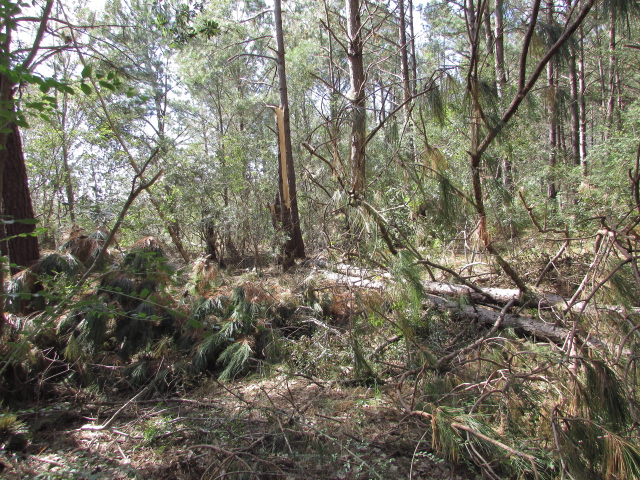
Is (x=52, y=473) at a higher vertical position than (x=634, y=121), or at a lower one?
lower

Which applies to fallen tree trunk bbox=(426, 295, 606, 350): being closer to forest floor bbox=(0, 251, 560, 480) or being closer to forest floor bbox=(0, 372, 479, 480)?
forest floor bbox=(0, 251, 560, 480)

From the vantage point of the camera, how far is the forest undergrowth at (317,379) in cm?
199

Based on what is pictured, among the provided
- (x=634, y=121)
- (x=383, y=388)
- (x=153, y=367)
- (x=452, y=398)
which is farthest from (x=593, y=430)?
(x=634, y=121)

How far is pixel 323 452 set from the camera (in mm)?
2453

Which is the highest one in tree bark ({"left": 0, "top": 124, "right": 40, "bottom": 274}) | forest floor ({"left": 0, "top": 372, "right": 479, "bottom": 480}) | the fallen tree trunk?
tree bark ({"left": 0, "top": 124, "right": 40, "bottom": 274})

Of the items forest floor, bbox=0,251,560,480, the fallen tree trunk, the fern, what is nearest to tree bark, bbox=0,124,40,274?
forest floor, bbox=0,251,560,480

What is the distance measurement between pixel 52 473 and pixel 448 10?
1244cm

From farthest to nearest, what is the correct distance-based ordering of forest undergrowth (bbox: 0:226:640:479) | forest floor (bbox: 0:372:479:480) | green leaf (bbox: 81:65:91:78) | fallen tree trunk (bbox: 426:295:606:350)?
fallen tree trunk (bbox: 426:295:606:350), forest floor (bbox: 0:372:479:480), forest undergrowth (bbox: 0:226:640:479), green leaf (bbox: 81:65:91:78)

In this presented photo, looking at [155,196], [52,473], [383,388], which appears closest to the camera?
[52,473]

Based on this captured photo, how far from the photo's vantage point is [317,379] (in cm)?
364

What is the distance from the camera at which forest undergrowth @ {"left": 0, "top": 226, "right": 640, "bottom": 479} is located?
1994mm

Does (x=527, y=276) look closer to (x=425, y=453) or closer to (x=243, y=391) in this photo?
(x=425, y=453)

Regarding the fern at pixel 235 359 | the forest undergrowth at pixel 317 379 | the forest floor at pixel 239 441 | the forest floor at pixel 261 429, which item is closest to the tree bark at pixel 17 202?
the forest undergrowth at pixel 317 379

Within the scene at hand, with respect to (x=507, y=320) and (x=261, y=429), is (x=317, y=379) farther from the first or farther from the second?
(x=507, y=320)
